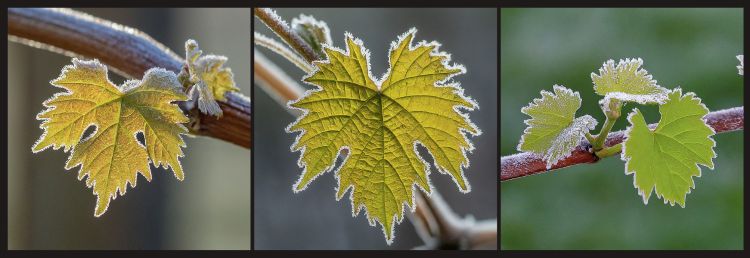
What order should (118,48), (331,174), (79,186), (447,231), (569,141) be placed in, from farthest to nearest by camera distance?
(79,186), (331,174), (447,231), (118,48), (569,141)

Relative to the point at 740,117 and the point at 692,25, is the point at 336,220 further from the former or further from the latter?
the point at 692,25

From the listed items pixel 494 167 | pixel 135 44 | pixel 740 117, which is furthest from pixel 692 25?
pixel 135 44

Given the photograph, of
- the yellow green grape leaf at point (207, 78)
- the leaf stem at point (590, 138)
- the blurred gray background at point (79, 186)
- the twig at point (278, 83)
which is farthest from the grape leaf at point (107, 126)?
the blurred gray background at point (79, 186)

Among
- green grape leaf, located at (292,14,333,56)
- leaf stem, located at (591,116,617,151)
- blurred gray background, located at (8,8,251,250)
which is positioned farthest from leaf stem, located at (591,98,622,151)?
blurred gray background, located at (8,8,251,250)

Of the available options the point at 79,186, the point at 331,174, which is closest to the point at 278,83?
the point at 331,174

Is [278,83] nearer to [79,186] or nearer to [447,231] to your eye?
[447,231]
